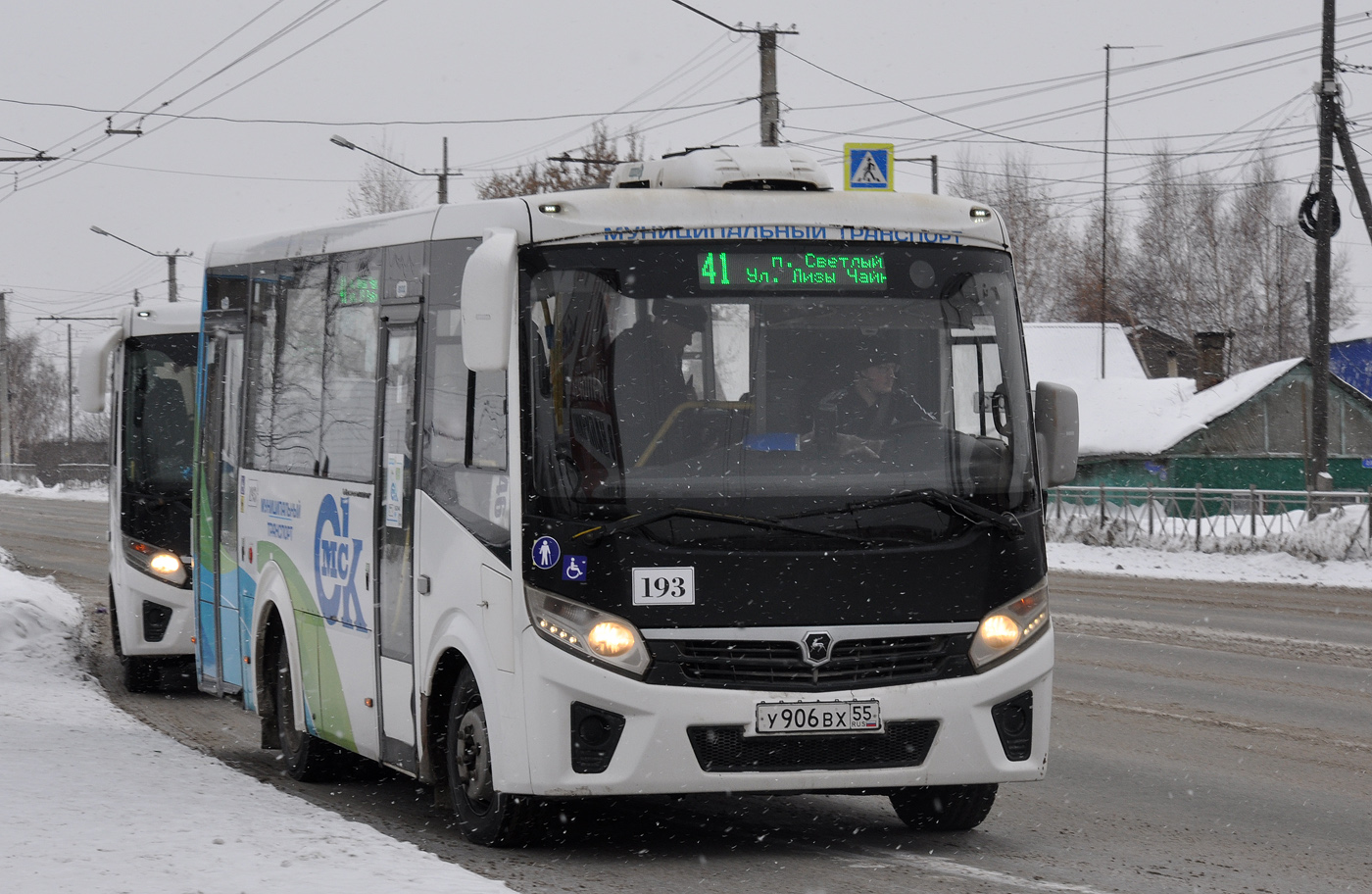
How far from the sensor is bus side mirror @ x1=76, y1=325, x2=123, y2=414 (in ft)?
48.6

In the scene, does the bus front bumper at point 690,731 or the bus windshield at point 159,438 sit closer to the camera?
the bus front bumper at point 690,731

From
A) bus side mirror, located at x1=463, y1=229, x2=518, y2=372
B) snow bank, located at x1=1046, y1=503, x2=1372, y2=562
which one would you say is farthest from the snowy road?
snow bank, located at x1=1046, y1=503, x2=1372, y2=562

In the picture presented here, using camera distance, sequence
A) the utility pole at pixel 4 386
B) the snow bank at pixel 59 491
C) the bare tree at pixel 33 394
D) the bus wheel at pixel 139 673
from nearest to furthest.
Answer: the bus wheel at pixel 139 673
the snow bank at pixel 59 491
the utility pole at pixel 4 386
the bare tree at pixel 33 394

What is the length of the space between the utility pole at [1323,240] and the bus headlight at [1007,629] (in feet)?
80.1

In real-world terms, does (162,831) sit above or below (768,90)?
below

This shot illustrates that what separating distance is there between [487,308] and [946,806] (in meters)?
2.76

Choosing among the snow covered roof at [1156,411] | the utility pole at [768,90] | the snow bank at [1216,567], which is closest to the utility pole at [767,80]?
the utility pole at [768,90]

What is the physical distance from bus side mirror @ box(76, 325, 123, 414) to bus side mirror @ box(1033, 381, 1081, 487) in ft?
30.1

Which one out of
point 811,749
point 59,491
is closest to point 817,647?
point 811,749

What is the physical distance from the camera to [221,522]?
35.9 ft

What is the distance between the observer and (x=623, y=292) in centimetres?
716

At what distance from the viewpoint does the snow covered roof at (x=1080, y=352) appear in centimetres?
6481

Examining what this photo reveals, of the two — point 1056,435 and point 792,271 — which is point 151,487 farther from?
point 1056,435

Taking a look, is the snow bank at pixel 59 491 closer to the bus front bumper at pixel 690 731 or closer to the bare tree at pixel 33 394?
the bare tree at pixel 33 394
